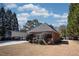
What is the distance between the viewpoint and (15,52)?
345 cm

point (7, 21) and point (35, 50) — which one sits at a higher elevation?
point (7, 21)

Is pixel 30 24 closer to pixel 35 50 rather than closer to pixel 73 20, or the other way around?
pixel 35 50

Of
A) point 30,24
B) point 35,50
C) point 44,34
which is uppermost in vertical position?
point 30,24

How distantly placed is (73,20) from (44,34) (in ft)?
1.49

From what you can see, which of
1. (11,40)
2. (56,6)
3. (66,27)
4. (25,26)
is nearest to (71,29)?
(66,27)

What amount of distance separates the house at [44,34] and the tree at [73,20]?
189mm

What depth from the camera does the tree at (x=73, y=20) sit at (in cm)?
341

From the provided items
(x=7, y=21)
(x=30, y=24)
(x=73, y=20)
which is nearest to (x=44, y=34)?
(x=30, y=24)

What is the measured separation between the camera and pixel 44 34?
3490 millimetres

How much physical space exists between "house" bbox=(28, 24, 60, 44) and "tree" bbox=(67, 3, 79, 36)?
0.62 ft

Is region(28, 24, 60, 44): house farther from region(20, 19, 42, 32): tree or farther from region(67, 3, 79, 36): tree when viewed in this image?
region(67, 3, 79, 36): tree

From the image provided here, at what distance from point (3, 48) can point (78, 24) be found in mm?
1104

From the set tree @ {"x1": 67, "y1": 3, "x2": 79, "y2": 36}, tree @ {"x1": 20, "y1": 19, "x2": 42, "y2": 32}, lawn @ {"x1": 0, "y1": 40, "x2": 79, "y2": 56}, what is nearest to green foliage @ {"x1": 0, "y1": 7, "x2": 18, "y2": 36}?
tree @ {"x1": 20, "y1": 19, "x2": 42, "y2": 32}

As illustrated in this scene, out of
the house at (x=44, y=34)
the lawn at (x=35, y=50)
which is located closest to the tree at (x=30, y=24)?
the house at (x=44, y=34)
